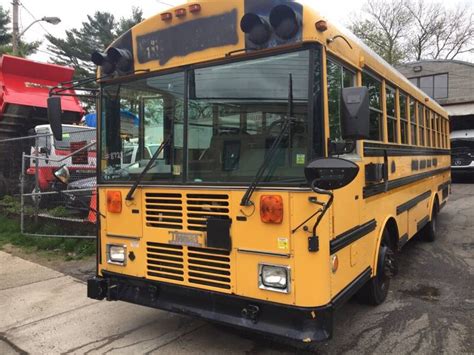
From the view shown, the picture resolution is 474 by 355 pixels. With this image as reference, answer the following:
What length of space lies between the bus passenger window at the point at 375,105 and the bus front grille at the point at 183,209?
1.58 meters

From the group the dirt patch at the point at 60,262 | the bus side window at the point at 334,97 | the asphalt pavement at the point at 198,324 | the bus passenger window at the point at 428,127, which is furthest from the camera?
the bus passenger window at the point at 428,127

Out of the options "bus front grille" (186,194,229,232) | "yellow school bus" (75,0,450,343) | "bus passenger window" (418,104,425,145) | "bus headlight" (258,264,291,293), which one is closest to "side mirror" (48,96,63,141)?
"yellow school bus" (75,0,450,343)

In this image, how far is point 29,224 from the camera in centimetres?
858

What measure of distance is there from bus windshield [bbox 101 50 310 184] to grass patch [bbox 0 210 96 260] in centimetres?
350

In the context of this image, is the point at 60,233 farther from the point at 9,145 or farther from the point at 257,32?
the point at 257,32

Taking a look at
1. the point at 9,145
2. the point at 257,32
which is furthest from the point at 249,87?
the point at 9,145

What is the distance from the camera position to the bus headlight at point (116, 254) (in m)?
3.96

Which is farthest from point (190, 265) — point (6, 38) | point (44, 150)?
point (6, 38)

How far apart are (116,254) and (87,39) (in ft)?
107

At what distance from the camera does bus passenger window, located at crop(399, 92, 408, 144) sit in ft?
17.1

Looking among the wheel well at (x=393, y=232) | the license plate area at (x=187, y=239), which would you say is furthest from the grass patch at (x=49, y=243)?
the wheel well at (x=393, y=232)

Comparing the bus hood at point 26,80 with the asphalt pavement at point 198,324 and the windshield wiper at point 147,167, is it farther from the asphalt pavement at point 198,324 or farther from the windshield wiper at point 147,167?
the windshield wiper at point 147,167

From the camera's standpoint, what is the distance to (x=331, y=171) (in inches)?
110

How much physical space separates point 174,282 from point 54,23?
1426 centimetres
